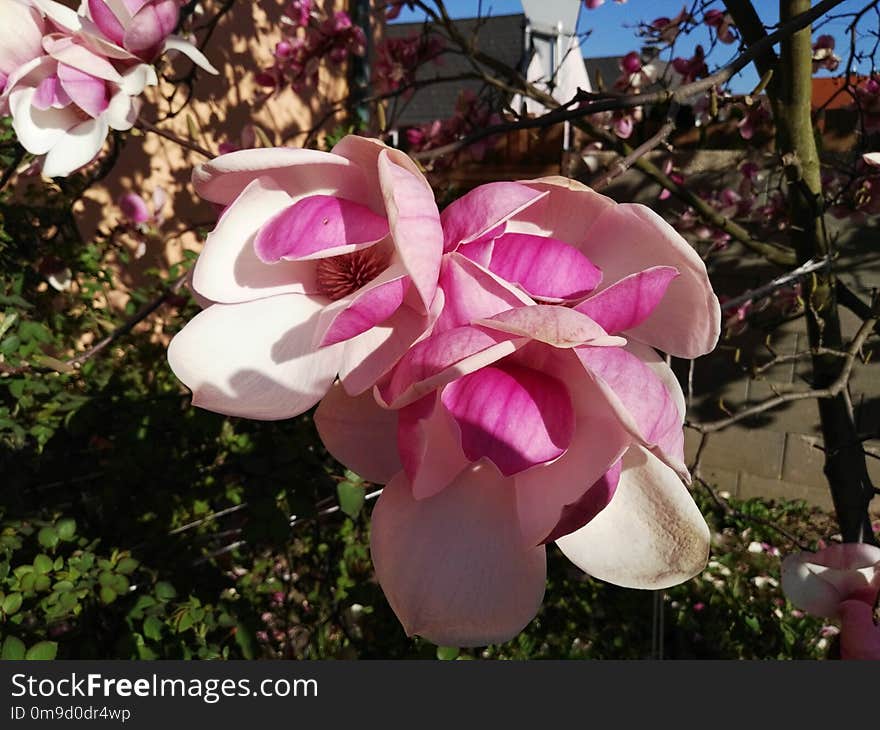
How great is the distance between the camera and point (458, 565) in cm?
32

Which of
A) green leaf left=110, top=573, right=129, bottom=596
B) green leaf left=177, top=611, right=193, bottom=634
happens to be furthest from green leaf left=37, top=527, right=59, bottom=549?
green leaf left=177, top=611, right=193, bottom=634

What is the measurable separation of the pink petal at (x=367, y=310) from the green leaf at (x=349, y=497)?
657 millimetres

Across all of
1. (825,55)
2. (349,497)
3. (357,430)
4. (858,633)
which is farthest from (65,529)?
(825,55)

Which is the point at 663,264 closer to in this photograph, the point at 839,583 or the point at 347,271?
the point at 347,271

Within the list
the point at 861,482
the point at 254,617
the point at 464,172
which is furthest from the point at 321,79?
the point at 861,482

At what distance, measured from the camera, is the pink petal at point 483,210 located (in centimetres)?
30

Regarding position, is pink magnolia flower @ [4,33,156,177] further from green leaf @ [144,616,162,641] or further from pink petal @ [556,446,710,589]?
green leaf @ [144,616,162,641]

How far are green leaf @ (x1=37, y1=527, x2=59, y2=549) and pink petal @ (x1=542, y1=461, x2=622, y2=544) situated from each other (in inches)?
37.3

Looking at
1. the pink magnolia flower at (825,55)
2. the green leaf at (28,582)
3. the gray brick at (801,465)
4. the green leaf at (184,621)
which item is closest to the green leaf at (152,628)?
the green leaf at (184,621)

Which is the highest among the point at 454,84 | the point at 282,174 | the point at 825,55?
the point at 454,84

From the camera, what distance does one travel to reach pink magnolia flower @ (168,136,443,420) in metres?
0.29

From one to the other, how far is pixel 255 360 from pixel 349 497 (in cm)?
64

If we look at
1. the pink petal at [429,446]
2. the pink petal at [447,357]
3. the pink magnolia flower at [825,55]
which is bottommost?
the pink petal at [429,446]

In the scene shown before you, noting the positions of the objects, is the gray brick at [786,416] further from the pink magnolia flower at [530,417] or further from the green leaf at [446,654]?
the pink magnolia flower at [530,417]
